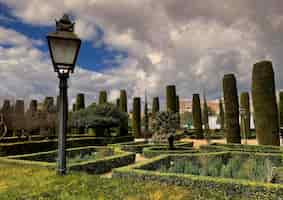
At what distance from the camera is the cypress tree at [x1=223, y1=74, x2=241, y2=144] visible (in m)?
19.6

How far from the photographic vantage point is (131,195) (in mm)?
3188

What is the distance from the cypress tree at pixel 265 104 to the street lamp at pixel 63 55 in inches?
532

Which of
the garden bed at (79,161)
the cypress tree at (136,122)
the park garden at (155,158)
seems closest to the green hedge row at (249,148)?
the park garden at (155,158)

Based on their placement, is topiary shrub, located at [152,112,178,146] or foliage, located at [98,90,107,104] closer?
topiary shrub, located at [152,112,178,146]

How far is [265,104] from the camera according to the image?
1538 cm

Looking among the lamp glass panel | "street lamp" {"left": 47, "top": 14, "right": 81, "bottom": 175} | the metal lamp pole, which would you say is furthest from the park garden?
the lamp glass panel

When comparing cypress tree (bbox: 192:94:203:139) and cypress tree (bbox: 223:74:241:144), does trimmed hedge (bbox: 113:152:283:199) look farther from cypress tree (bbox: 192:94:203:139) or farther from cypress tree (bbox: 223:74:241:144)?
cypress tree (bbox: 192:94:203:139)

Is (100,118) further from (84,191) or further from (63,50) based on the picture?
(84,191)

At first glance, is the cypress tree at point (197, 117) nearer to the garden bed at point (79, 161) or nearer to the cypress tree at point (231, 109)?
the cypress tree at point (231, 109)

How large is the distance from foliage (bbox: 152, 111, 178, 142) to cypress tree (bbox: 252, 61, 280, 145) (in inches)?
201

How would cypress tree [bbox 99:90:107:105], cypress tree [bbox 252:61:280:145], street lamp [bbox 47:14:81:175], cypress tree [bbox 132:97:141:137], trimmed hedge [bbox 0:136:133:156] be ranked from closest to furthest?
street lamp [bbox 47:14:81:175]
trimmed hedge [bbox 0:136:133:156]
cypress tree [bbox 252:61:280:145]
cypress tree [bbox 132:97:141:137]
cypress tree [bbox 99:90:107:105]

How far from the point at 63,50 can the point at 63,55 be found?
0.08m

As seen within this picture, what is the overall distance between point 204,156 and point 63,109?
611 centimetres

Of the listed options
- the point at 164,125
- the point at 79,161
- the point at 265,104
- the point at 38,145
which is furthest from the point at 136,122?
the point at 79,161
